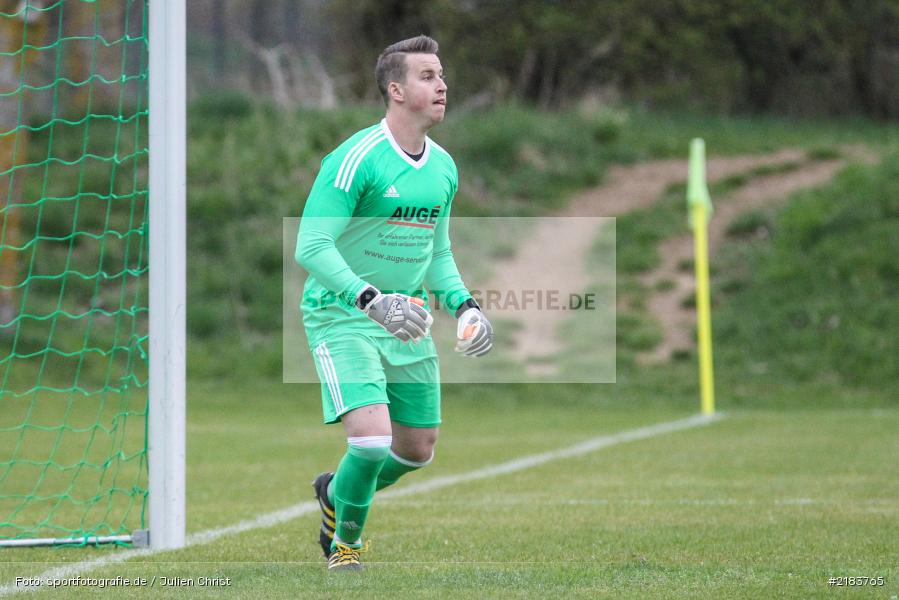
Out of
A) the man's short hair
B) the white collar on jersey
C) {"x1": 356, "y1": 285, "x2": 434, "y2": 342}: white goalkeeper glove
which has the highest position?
the man's short hair

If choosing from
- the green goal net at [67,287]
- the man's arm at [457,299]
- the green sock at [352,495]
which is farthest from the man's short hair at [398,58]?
the green goal net at [67,287]

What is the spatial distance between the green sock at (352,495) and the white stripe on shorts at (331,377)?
0.21 metres

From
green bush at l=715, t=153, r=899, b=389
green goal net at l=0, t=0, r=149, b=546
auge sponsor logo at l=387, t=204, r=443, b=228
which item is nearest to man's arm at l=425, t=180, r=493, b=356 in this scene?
auge sponsor logo at l=387, t=204, r=443, b=228

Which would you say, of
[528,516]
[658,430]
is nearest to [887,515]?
[528,516]

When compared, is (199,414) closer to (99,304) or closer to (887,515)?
(99,304)

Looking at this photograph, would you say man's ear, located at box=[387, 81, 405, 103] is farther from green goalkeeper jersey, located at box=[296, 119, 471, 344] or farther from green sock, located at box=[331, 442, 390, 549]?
green sock, located at box=[331, 442, 390, 549]

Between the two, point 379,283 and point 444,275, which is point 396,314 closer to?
point 379,283

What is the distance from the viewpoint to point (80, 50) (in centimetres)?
2036

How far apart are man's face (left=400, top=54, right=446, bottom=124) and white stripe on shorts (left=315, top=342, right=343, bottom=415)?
3.44 feet

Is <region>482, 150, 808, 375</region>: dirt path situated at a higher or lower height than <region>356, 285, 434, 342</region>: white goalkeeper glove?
higher

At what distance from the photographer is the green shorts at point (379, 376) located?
525cm

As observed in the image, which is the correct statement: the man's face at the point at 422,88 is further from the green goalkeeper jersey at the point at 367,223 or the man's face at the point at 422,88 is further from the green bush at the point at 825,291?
the green bush at the point at 825,291

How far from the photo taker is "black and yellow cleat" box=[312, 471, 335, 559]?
5691 mm

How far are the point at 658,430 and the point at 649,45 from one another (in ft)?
39.8
